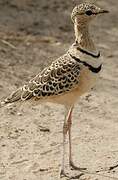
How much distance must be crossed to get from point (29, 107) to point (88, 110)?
700 mm

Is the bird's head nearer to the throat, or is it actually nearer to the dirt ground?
the throat

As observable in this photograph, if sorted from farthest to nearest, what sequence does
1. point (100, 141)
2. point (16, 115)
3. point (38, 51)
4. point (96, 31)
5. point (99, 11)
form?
point (96, 31) → point (38, 51) → point (16, 115) → point (100, 141) → point (99, 11)

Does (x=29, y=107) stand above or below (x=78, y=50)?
below

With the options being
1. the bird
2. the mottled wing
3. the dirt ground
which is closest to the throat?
the bird

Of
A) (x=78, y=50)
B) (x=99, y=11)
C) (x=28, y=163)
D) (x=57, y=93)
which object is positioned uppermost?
(x=99, y=11)

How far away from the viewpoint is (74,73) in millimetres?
5598

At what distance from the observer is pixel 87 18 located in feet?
18.7

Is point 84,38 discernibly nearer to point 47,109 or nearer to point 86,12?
point 86,12

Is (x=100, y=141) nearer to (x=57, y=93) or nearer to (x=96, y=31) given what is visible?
(x=57, y=93)

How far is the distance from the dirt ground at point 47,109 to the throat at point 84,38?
3.63ft

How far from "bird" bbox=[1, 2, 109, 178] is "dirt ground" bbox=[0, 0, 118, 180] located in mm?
333

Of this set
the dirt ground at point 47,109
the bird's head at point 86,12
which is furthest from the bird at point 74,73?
the dirt ground at point 47,109

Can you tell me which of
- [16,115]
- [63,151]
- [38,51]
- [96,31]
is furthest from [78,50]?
[96,31]

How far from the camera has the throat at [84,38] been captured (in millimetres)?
5715
